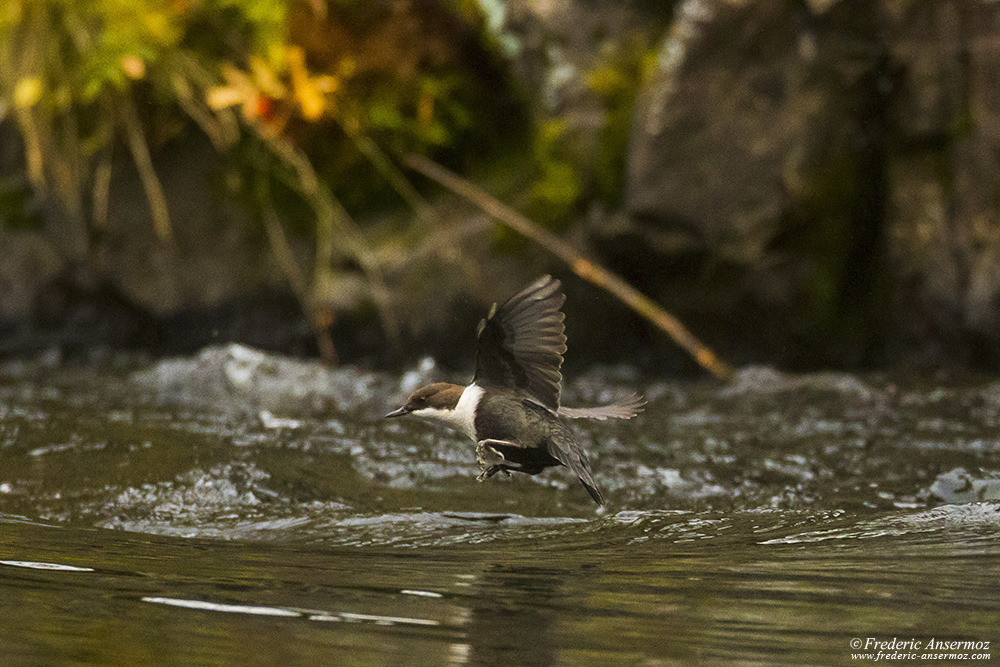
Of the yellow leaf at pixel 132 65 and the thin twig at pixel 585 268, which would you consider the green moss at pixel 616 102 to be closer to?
the thin twig at pixel 585 268

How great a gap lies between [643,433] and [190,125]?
3890 mm

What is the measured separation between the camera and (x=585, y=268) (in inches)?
196

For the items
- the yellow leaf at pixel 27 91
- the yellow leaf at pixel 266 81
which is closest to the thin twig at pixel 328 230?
the yellow leaf at pixel 266 81

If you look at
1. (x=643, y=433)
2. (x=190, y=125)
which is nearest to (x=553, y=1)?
(x=190, y=125)

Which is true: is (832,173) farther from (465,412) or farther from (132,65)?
(132,65)

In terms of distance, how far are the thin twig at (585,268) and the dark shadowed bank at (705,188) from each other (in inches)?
3.7

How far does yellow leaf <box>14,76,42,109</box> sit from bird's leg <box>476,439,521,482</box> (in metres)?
4.58

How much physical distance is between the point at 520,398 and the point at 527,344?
6.0 inches

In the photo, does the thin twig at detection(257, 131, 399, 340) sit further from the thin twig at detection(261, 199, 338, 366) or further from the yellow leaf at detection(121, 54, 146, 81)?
the yellow leaf at detection(121, 54, 146, 81)

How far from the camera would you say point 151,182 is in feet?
20.2

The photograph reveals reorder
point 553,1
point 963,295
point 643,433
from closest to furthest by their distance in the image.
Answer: point 643,433 → point 963,295 → point 553,1

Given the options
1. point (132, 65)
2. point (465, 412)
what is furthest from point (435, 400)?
point (132, 65)

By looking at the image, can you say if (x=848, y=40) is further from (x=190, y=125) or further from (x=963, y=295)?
(x=190, y=125)

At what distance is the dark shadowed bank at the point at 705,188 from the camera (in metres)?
5.34
